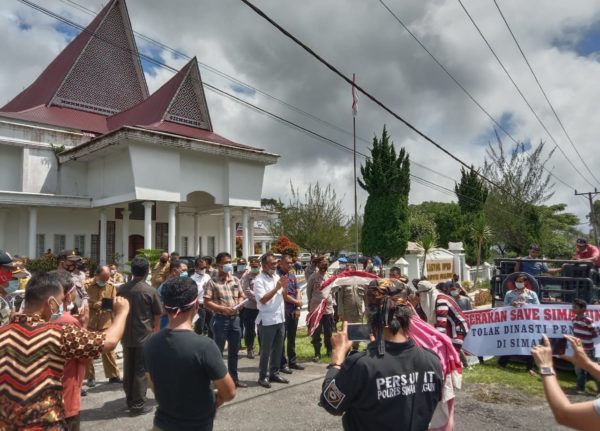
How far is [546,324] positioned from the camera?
6.04m

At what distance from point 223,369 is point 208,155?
64.5 feet

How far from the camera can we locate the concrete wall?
20.9 m

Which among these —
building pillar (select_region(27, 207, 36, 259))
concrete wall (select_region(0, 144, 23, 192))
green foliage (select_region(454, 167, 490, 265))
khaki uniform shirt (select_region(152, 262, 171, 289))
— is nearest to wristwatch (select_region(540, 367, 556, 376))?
khaki uniform shirt (select_region(152, 262, 171, 289))

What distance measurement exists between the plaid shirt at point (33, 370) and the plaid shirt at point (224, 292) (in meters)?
3.63

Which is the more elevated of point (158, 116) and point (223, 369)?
point (158, 116)

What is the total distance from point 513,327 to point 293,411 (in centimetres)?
318

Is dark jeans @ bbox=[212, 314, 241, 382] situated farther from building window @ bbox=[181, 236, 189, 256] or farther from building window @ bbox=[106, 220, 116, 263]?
building window @ bbox=[181, 236, 189, 256]

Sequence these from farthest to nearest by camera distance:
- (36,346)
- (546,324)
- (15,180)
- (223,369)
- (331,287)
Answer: (15,180) → (331,287) → (546,324) → (223,369) → (36,346)

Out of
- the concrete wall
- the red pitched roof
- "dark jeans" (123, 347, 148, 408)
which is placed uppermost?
the red pitched roof

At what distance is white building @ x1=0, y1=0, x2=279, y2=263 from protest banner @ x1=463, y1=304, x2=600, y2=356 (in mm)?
15916

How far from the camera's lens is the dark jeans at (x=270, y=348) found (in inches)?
240

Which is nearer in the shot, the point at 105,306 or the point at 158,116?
the point at 105,306

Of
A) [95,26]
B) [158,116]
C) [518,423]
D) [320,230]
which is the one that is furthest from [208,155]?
[518,423]

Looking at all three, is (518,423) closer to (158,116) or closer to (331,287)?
(331,287)
